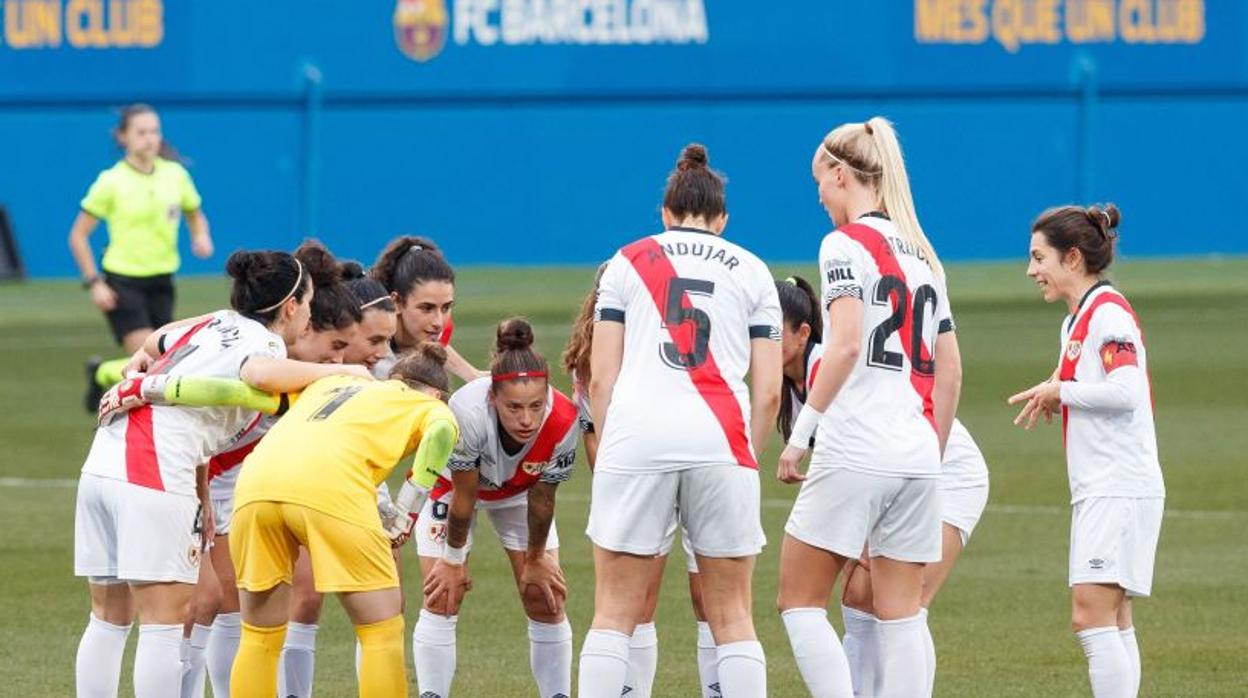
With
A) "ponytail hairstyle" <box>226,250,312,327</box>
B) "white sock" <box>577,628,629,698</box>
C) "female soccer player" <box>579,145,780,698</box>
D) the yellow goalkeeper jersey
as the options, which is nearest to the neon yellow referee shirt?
"ponytail hairstyle" <box>226,250,312,327</box>

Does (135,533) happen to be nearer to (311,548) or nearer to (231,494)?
(311,548)

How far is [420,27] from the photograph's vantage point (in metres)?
30.9

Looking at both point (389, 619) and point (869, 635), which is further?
point (869, 635)

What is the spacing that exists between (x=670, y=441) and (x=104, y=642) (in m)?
1.93

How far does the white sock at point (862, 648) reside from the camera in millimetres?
8078

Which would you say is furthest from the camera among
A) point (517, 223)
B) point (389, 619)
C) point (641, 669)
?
point (517, 223)

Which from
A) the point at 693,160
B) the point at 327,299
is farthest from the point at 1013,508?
the point at 327,299

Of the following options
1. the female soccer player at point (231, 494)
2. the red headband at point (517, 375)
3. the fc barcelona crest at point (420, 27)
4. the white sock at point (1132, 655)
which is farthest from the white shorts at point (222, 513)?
the fc barcelona crest at point (420, 27)

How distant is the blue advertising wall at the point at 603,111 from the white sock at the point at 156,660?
23.0 m

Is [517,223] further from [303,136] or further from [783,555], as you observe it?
[783,555]

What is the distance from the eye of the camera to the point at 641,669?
7.91 metres

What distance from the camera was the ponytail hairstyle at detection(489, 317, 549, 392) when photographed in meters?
7.53

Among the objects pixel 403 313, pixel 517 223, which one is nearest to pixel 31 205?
pixel 517 223

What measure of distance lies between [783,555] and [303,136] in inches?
946
